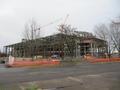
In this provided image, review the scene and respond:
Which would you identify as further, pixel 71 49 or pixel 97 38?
pixel 97 38

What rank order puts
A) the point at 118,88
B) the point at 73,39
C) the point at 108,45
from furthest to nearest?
the point at 108,45
the point at 73,39
the point at 118,88

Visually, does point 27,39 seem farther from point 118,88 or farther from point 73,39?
point 118,88

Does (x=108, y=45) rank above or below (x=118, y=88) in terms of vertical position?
above

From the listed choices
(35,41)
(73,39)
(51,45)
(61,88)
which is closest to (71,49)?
(73,39)

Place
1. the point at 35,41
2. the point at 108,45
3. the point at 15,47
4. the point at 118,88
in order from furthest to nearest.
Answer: the point at 15,47 → the point at 108,45 → the point at 35,41 → the point at 118,88

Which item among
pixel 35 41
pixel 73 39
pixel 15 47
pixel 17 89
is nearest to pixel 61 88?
pixel 17 89

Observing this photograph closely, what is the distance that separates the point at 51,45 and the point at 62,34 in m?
21.8

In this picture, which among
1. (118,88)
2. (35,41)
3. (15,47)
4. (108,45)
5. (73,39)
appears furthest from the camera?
(15,47)

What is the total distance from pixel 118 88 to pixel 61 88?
2.57 meters

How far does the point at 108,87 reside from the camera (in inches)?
439

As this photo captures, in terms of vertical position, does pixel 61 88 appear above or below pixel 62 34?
below

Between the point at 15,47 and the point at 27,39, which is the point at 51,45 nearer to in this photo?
the point at 27,39

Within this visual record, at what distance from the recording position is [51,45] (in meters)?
81.7

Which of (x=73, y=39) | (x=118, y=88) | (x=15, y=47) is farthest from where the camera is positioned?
(x=15, y=47)
